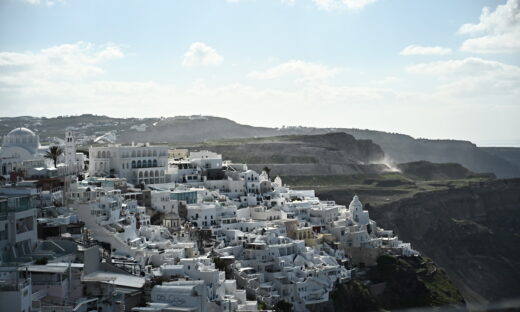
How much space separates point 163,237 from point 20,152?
535 inches

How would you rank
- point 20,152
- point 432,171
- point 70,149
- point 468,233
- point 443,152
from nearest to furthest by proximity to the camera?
point 20,152, point 70,149, point 468,233, point 432,171, point 443,152

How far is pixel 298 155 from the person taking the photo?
102188mm

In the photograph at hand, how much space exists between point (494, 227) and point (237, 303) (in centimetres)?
6343

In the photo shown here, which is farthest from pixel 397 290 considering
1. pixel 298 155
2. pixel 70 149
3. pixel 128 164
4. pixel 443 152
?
pixel 443 152

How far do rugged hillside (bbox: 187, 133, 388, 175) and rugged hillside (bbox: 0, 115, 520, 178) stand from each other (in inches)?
1022

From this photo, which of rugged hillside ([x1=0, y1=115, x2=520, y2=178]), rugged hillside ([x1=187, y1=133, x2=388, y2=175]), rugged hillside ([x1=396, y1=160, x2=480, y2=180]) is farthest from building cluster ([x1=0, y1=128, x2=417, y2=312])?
rugged hillside ([x1=0, y1=115, x2=520, y2=178])

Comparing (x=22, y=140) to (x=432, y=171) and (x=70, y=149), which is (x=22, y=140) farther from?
(x=432, y=171)

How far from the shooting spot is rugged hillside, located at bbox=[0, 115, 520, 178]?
141 m

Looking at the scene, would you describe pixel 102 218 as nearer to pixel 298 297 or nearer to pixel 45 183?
pixel 45 183

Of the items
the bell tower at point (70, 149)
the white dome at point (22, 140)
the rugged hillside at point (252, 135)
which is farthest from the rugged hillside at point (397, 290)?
the rugged hillside at point (252, 135)

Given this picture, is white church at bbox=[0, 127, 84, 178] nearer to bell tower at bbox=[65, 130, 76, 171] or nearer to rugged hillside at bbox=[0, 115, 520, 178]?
bell tower at bbox=[65, 130, 76, 171]

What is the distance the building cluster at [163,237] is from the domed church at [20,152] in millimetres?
99

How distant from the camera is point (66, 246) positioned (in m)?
29.7

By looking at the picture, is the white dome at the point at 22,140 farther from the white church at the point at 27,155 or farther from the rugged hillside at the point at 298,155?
the rugged hillside at the point at 298,155
